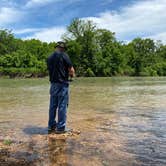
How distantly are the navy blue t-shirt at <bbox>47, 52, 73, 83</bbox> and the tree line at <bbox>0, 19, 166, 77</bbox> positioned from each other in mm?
72916

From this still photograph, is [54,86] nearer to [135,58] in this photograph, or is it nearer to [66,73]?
[66,73]

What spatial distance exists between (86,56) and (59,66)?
281 feet

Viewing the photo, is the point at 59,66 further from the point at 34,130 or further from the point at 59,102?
the point at 34,130

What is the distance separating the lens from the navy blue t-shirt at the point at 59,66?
8266mm

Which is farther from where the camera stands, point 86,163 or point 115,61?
point 115,61

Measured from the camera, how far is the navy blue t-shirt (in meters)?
8.27

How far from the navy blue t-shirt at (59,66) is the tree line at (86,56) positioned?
72916 mm

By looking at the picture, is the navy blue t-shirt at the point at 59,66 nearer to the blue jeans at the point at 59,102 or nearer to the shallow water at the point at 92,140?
the blue jeans at the point at 59,102

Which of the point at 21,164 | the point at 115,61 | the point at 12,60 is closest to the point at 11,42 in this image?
the point at 12,60

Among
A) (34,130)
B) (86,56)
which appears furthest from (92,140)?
(86,56)

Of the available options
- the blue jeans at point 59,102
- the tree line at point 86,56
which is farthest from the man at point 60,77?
the tree line at point 86,56

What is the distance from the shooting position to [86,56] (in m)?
93.8

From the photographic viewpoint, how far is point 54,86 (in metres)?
8.35

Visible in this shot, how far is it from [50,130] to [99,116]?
2895 mm
